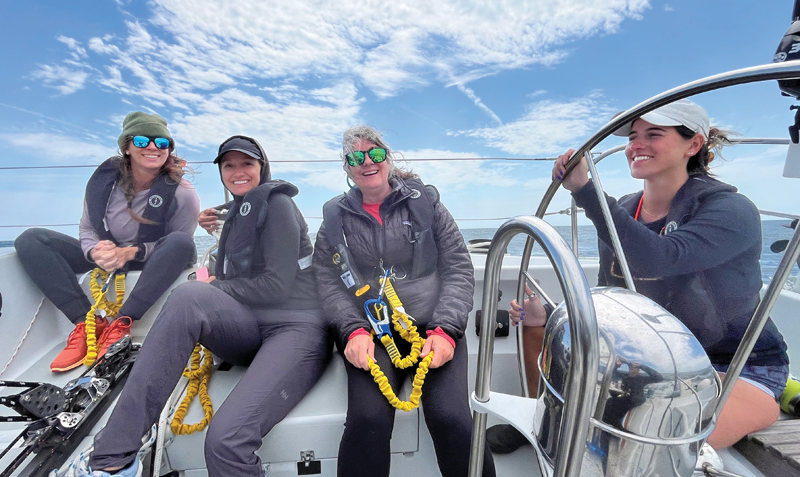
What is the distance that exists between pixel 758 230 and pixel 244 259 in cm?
149

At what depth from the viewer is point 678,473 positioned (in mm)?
514

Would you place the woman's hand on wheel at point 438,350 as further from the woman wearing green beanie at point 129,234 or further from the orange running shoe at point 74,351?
the orange running shoe at point 74,351

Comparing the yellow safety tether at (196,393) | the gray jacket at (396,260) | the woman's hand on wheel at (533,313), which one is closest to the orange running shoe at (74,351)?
the yellow safety tether at (196,393)

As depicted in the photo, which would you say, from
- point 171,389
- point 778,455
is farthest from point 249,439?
point 778,455

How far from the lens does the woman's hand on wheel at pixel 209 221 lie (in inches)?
77.6

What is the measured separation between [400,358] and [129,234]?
152 cm

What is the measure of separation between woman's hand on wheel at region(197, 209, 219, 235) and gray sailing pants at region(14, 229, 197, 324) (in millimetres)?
109

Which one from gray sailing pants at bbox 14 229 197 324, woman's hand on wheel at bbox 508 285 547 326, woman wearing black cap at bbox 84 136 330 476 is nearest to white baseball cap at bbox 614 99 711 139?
woman's hand on wheel at bbox 508 285 547 326

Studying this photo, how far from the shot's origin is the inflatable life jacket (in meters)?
1.49

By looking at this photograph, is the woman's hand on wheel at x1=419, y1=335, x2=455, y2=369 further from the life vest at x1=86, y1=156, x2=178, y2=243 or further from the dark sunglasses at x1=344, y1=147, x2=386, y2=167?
the life vest at x1=86, y1=156, x2=178, y2=243

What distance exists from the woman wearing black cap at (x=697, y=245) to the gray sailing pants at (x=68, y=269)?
1683 mm

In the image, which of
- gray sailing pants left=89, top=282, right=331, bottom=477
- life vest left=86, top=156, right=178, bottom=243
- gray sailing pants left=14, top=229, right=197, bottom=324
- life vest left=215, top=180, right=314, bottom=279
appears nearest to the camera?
gray sailing pants left=89, top=282, right=331, bottom=477

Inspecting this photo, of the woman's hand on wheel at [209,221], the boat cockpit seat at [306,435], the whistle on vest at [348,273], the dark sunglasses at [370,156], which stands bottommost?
the boat cockpit seat at [306,435]

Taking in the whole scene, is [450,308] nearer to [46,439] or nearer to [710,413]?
[710,413]
